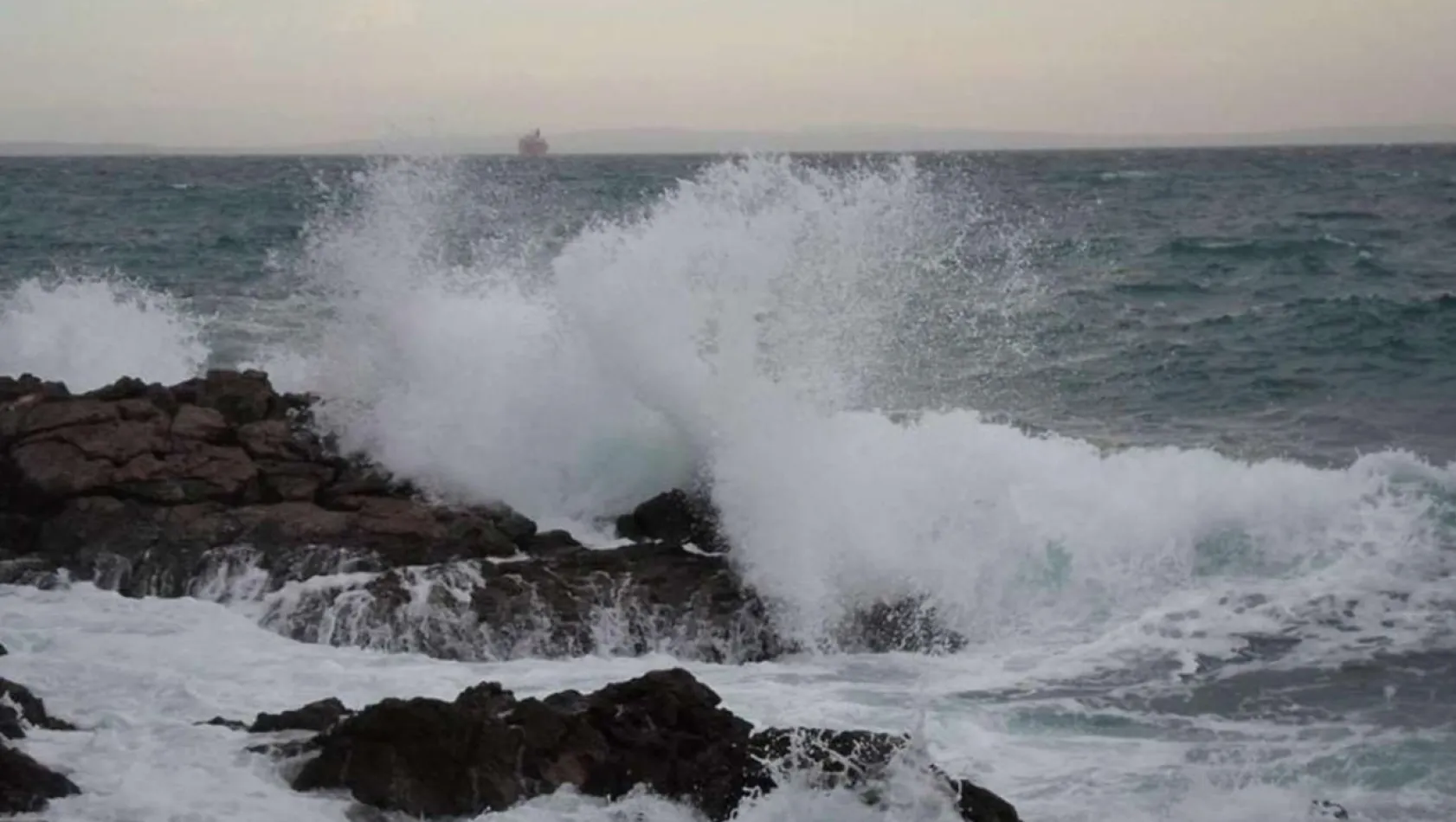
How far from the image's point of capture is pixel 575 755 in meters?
6.83

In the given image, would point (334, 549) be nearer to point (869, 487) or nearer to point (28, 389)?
point (28, 389)

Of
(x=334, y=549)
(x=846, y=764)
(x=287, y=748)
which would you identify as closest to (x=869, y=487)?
(x=334, y=549)

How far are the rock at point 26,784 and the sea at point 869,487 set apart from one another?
90 millimetres

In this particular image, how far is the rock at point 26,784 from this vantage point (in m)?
6.19

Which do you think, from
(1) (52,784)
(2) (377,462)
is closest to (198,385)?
(2) (377,462)

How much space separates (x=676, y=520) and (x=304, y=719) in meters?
3.94

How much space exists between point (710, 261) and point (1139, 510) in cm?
352

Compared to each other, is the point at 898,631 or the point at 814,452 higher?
the point at 814,452

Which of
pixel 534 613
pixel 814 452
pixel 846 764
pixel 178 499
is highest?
pixel 814 452

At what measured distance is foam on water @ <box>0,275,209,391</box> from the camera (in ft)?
50.2

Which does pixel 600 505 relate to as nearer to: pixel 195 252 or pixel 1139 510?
pixel 1139 510

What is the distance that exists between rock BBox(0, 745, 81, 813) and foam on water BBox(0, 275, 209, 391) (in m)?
9.24

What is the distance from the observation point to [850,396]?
531 inches

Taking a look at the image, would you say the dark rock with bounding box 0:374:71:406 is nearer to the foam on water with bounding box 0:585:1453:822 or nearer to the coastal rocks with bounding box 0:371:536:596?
the coastal rocks with bounding box 0:371:536:596
